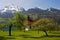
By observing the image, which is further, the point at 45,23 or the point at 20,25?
the point at 20,25

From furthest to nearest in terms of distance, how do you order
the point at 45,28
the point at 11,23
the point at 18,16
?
1. the point at 18,16
2. the point at 11,23
3. the point at 45,28

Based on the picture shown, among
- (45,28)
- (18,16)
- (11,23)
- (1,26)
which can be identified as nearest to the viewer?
(45,28)

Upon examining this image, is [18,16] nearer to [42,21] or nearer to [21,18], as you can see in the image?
[21,18]

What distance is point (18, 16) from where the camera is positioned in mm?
68875

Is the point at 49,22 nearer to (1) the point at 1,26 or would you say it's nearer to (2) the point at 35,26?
(2) the point at 35,26

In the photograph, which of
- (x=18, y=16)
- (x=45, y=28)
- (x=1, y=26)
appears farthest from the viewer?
(x=18, y=16)

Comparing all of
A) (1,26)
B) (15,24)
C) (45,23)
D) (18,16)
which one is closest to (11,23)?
(15,24)

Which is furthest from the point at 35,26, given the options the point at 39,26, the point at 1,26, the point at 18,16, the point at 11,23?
the point at 18,16

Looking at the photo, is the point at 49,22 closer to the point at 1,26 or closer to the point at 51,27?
the point at 51,27

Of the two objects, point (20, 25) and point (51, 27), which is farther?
point (20, 25)

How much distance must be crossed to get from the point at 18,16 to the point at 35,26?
1846 cm

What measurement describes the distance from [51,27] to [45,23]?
6.68 ft

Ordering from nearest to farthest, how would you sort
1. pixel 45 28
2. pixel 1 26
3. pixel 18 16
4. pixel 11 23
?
pixel 45 28, pixel 11 23, pixel 1 26, pixel 18 16

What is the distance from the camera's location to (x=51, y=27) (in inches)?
1996
